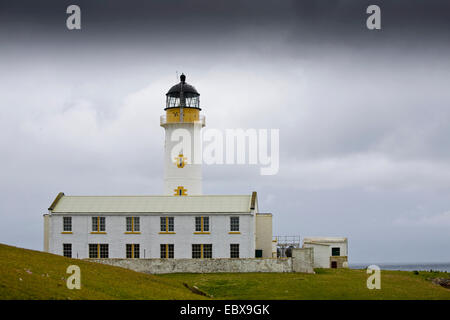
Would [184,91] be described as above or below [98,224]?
above

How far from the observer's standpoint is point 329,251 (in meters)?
58.2

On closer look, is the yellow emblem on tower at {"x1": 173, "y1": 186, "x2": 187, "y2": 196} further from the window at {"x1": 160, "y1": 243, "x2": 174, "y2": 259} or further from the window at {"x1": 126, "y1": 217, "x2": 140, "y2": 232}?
the window at {"x1": 160, "y1": 243, "x2": 174, "y2": 259}

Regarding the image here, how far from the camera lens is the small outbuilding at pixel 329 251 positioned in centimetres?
5769

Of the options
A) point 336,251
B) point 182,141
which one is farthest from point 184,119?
point 336,251

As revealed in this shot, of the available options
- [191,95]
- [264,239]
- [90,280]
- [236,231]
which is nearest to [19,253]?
[90,280]

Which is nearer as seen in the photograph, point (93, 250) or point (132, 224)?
point (132, 224)

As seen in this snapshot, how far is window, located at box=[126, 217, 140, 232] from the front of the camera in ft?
176

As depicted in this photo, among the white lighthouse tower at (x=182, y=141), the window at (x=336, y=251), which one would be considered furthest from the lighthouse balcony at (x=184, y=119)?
the window at (x=336, y=251)

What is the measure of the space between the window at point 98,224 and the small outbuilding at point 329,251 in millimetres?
18679

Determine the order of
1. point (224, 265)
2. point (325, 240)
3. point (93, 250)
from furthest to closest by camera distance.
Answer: point (325, 240) < point (93, 250) < point (224, 265)

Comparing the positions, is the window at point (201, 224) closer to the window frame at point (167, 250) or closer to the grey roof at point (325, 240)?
the window frame at point (167, 250)

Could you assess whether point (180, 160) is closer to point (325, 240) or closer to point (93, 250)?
point (93, 250)

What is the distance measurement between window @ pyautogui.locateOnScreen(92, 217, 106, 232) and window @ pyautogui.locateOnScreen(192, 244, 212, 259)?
308 inches

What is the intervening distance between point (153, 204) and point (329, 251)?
54.3ft
